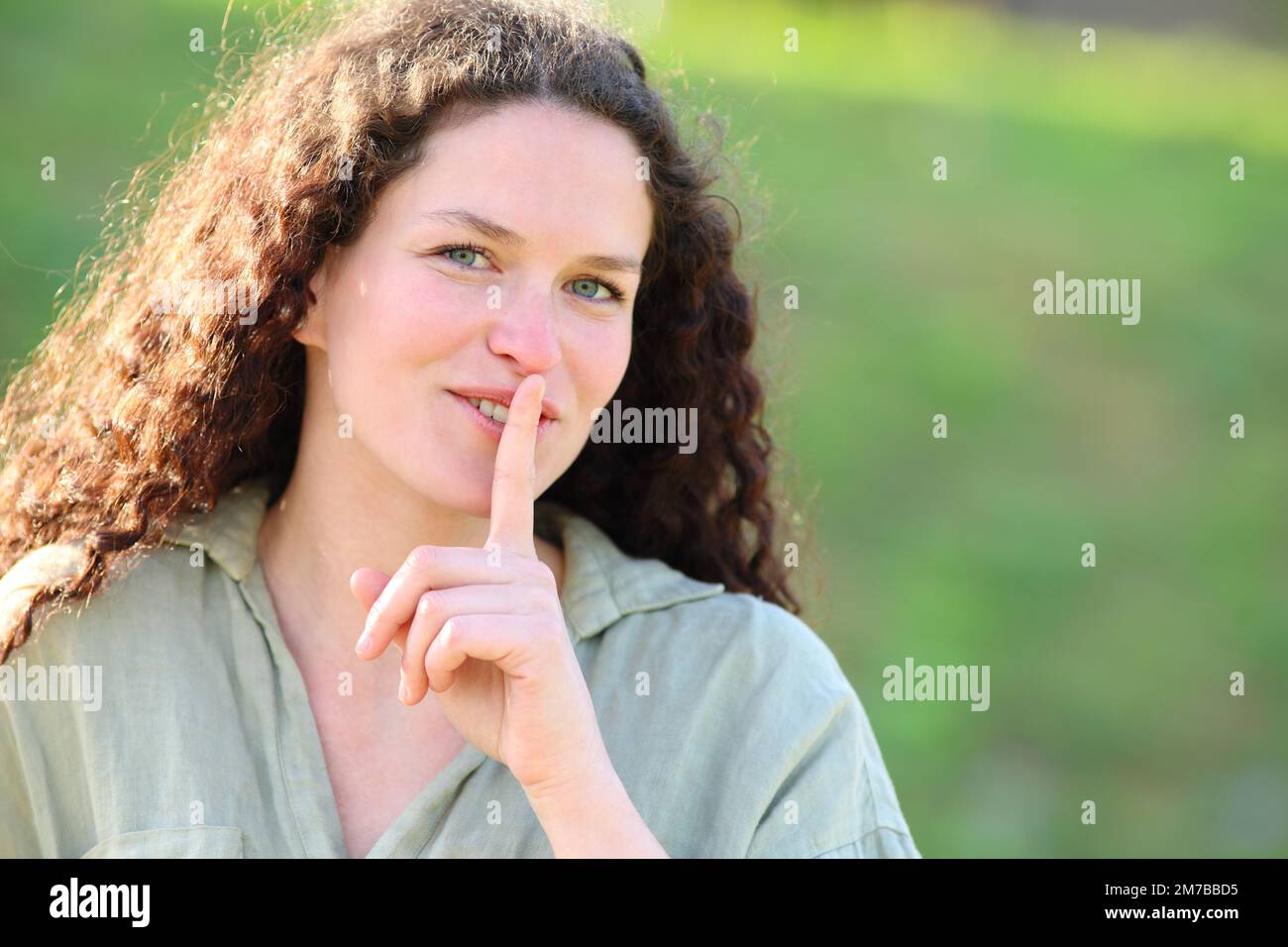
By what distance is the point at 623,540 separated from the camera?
2.75 metres

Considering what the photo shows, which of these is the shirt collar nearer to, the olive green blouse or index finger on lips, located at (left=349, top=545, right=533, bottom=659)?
the olive green blouse

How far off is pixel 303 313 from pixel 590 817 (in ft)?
3.10

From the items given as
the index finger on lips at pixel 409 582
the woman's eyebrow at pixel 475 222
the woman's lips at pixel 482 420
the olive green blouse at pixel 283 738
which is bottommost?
the olive green blouse at pixel 283 738

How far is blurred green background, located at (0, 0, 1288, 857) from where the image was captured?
15.8ft

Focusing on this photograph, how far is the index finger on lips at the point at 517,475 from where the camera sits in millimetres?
2035

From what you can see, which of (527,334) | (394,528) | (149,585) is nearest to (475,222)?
(527,334)

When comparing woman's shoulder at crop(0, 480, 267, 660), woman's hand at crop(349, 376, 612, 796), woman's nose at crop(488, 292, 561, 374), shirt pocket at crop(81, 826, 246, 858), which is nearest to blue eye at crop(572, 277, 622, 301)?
woman's nose at crop(488, 292, 561, 374)

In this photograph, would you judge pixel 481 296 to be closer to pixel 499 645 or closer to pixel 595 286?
pixel 595 286

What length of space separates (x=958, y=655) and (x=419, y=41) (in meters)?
3.30

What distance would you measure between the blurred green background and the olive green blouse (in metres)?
0.78

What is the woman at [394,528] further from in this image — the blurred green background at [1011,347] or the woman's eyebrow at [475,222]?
the blurred green background at [1011,347]

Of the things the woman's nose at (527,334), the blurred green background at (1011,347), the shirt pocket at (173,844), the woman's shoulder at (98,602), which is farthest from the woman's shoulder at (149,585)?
the blurred green background at (1011,347)
